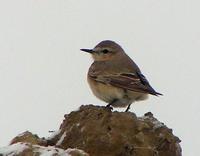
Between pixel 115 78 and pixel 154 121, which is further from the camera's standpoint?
pixel 115 78

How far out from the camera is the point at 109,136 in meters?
11.6

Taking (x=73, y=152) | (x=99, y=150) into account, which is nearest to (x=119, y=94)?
(x=99, y=150)

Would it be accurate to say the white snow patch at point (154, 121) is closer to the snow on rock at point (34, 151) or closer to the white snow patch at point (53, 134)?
the white snow patch at point (53, 134)

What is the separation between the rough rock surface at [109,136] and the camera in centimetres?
1148

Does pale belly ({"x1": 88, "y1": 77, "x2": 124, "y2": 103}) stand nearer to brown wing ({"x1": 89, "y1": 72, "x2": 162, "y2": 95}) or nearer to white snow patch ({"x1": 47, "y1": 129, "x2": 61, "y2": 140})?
brown wing ({"x1": 89, "y1": 72, "x2": 162, "y2": 95})

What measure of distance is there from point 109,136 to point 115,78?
5133mm

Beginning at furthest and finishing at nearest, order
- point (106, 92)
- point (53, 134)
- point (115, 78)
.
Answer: point (115, 78) < point (106, 92) < point (53, 134)

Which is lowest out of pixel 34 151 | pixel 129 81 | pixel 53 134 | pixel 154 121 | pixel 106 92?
pixel 34 151

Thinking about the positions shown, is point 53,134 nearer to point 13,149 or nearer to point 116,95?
point 13,149

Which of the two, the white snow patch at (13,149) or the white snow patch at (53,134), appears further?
the white snow patch at (53,134)

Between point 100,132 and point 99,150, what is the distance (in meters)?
0.37

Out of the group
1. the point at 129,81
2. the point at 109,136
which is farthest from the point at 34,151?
the point at 129,81

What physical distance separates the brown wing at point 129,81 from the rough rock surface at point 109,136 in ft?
9.97

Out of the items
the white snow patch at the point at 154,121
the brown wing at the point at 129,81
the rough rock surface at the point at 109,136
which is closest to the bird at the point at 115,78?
the brown wing at the point at 129,81
